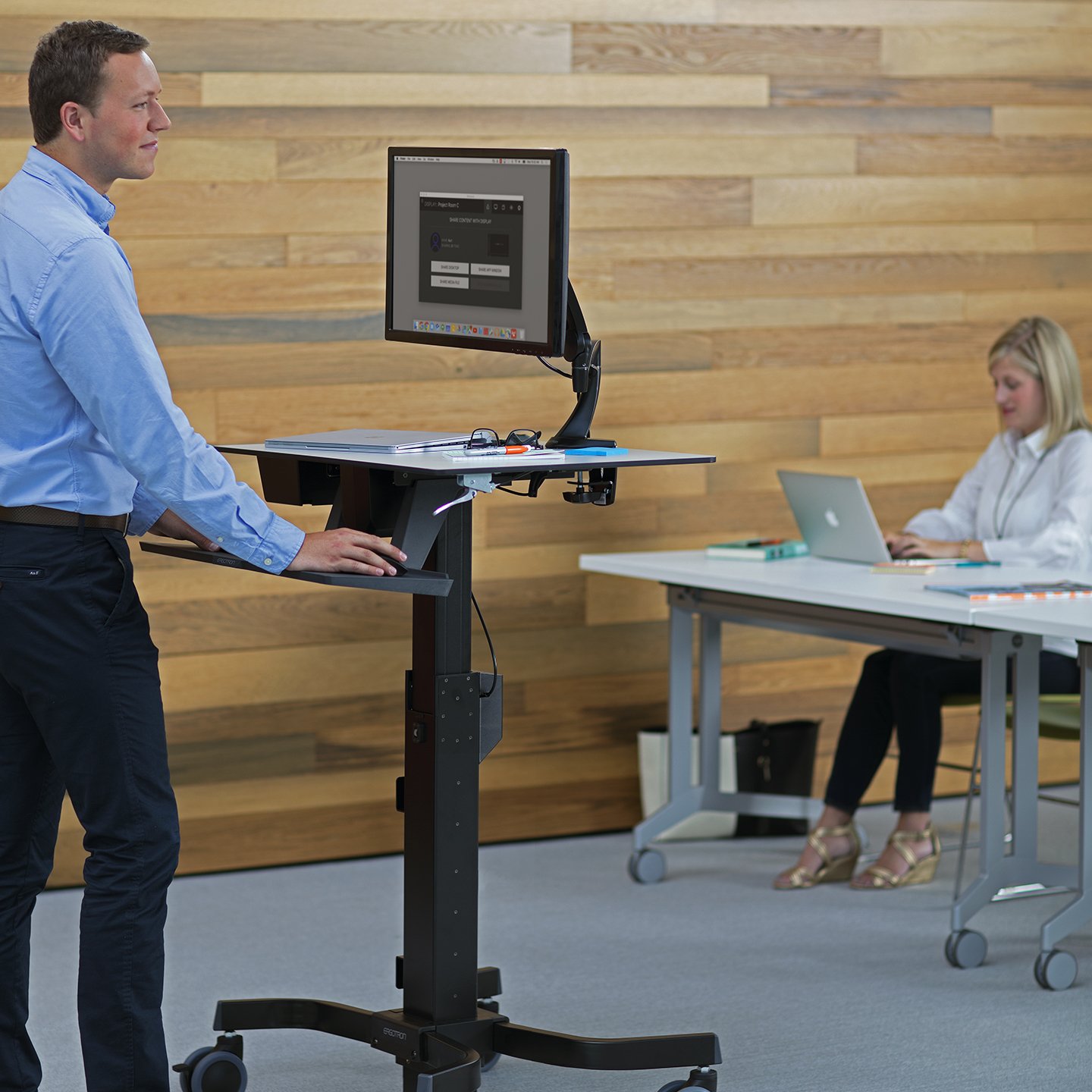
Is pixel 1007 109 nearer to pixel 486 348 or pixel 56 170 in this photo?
pixel 486 348

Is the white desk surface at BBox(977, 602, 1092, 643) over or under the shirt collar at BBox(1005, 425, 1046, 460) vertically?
under

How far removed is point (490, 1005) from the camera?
3055 mm

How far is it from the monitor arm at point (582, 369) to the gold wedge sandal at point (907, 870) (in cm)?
179

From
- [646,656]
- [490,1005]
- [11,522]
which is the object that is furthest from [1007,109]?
[11,522]

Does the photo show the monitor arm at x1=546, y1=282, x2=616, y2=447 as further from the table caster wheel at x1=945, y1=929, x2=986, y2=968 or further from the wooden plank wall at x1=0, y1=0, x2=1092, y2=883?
the wooden plank wall at x1=0, y1=0, x2=1092, y2=883

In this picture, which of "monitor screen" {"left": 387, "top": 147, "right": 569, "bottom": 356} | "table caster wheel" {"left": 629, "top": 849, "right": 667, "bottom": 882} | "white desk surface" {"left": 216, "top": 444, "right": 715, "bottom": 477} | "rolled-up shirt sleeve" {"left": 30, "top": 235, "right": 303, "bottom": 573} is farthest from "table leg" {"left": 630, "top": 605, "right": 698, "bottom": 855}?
"rolled-up shirt sleeve" {"left": 30, "top": 235, "right": 303, "bottom": 573}

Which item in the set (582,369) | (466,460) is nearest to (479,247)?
(582,369)

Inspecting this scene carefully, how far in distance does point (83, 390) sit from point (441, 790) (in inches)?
32.6

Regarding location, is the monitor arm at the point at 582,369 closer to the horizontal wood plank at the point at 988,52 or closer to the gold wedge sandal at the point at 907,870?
the gold wedge sandal at the point at 907,870

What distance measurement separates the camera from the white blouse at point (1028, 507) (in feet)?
14.2

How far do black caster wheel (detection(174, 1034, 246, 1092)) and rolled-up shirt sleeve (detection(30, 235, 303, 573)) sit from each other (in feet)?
3.19

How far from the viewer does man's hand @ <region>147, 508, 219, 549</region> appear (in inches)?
111

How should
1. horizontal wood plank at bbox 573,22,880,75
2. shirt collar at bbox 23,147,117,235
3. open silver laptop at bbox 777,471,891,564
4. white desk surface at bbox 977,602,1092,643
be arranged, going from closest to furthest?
shirt collar at bbox 23,147,117,235 < white desk surface at bbox 977,602,1092,643 < open silver laptop at bbox 777,471,891,564 < horizontal wood plank at bbox 573,22,880,75

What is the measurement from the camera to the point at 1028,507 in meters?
4.48
